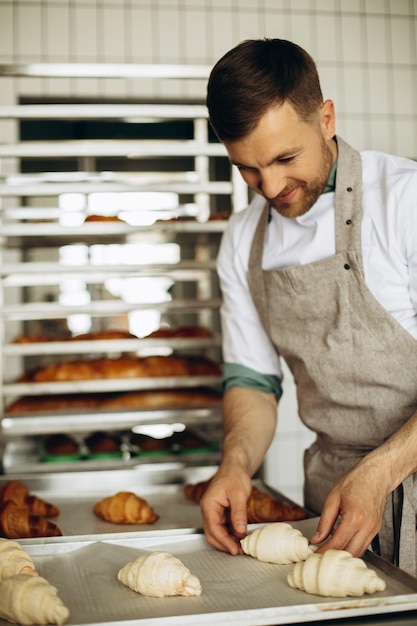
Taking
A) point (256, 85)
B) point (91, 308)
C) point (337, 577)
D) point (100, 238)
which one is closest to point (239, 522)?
point (337, 577)

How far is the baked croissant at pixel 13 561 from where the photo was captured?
3.73 ft

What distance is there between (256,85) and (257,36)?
7.79 feet

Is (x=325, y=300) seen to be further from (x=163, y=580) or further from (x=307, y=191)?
(x=163, y=580)

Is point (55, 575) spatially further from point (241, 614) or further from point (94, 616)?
point (241, 614)

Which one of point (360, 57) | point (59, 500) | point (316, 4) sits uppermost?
point (316, 4)

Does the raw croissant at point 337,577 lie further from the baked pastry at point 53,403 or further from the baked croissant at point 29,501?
the baked pastry at point 53,403

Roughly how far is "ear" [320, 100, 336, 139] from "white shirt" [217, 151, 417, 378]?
0.38 feet

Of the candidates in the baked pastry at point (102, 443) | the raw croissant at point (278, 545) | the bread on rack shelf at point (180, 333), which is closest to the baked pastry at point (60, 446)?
the baked pastry at point (102, 443)

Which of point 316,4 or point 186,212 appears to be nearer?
point 186,212

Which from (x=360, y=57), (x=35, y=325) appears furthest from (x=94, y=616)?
(x=360, y=57)

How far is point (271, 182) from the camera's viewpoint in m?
1.43

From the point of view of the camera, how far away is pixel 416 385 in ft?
4.85

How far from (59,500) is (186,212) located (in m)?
1.01

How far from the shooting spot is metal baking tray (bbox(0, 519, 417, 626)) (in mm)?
968
